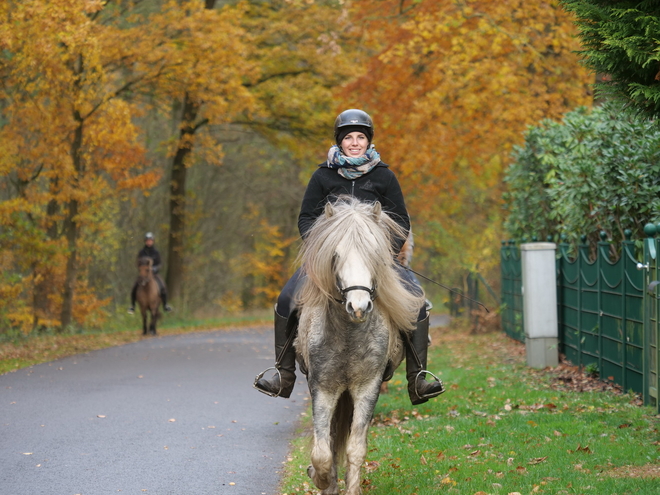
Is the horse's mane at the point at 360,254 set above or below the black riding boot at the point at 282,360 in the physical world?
above

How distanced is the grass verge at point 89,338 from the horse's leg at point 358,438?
931 cm

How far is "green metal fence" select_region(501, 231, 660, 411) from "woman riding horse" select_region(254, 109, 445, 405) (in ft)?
10.5

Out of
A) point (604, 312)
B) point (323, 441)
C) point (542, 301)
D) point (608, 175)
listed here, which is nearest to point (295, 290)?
point (323, 441)

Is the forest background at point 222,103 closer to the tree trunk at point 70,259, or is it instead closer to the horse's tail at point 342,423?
the tree trunk at point 70,259

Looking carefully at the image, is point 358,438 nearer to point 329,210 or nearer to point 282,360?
point 282,360

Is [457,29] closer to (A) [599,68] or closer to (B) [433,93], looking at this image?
(B) [433,93]

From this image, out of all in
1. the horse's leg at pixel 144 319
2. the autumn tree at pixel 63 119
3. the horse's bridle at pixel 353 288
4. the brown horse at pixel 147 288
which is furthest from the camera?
the horse's leg at pixel 144 319

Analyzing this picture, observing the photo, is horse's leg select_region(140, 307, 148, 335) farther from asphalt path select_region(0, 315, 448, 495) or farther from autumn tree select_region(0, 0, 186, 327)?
asphalt path select_region(0, 315, 448, 495)

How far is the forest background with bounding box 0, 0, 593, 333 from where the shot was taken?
61.3 ft

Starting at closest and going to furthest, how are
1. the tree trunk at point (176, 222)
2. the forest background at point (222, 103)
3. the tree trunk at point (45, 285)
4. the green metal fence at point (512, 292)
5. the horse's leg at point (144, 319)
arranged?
the green metal fence at point (512, 292) < the forest background at point (222, 103) < the tree trunk at point (45, 285) < the horse's leg at point (144, 319) < the tree trunk at point (176, 222)

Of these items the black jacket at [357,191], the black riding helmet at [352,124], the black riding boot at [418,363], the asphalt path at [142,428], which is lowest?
the asphalt path at [142,428]

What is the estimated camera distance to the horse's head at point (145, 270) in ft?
70.9

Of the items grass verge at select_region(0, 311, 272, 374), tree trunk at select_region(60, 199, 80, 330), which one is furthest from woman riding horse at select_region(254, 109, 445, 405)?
tree trunk at select_region(60, 199, 80, 330)

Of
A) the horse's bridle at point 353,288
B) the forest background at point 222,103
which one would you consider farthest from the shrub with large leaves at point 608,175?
the horse's bridle at point 353,288
